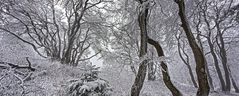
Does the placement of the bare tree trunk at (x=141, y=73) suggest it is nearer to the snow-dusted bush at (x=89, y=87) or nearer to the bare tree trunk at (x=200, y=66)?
the snow-dusted bush at (x=89, y=87)

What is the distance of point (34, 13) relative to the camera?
10.4 meters

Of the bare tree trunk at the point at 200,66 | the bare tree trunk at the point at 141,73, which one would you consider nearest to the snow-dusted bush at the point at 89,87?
the bare tree trunk at the point at 141,73

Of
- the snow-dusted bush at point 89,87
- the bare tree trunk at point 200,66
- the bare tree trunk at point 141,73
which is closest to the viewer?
the snow-dusted bush at point 89,87

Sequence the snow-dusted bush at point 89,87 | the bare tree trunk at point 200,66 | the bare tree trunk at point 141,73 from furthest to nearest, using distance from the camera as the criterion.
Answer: the bare tree trunk at point 141,73 → the bare tree trunk at point 200,66 → the snow-dusted bush at point 89,87

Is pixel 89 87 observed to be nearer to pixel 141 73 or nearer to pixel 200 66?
pixel 141 73

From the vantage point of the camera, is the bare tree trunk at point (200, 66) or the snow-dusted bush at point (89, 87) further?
the bare tree trunk at point (200, 66)

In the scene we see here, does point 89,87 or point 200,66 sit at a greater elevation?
point 200,66

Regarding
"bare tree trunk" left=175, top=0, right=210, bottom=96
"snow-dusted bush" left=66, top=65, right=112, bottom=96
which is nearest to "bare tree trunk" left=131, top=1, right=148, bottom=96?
"snow-dusted bush" left=66, top=65, right=112, bottom=96

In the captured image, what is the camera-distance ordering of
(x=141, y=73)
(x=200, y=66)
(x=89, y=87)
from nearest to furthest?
(x=89, y=87) < (x=200, y=66) < (x=141, y=73)

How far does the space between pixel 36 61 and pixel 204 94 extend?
754cm

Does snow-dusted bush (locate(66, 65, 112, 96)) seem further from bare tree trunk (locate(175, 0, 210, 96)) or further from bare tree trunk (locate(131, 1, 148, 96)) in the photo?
bare tree trunk (locate(175, 0, 210, 96))

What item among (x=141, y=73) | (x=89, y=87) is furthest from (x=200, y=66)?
(x=89, y=87)

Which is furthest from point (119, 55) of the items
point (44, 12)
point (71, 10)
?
point (44, 12)

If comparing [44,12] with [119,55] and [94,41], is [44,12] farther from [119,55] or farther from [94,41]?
[119,55]
